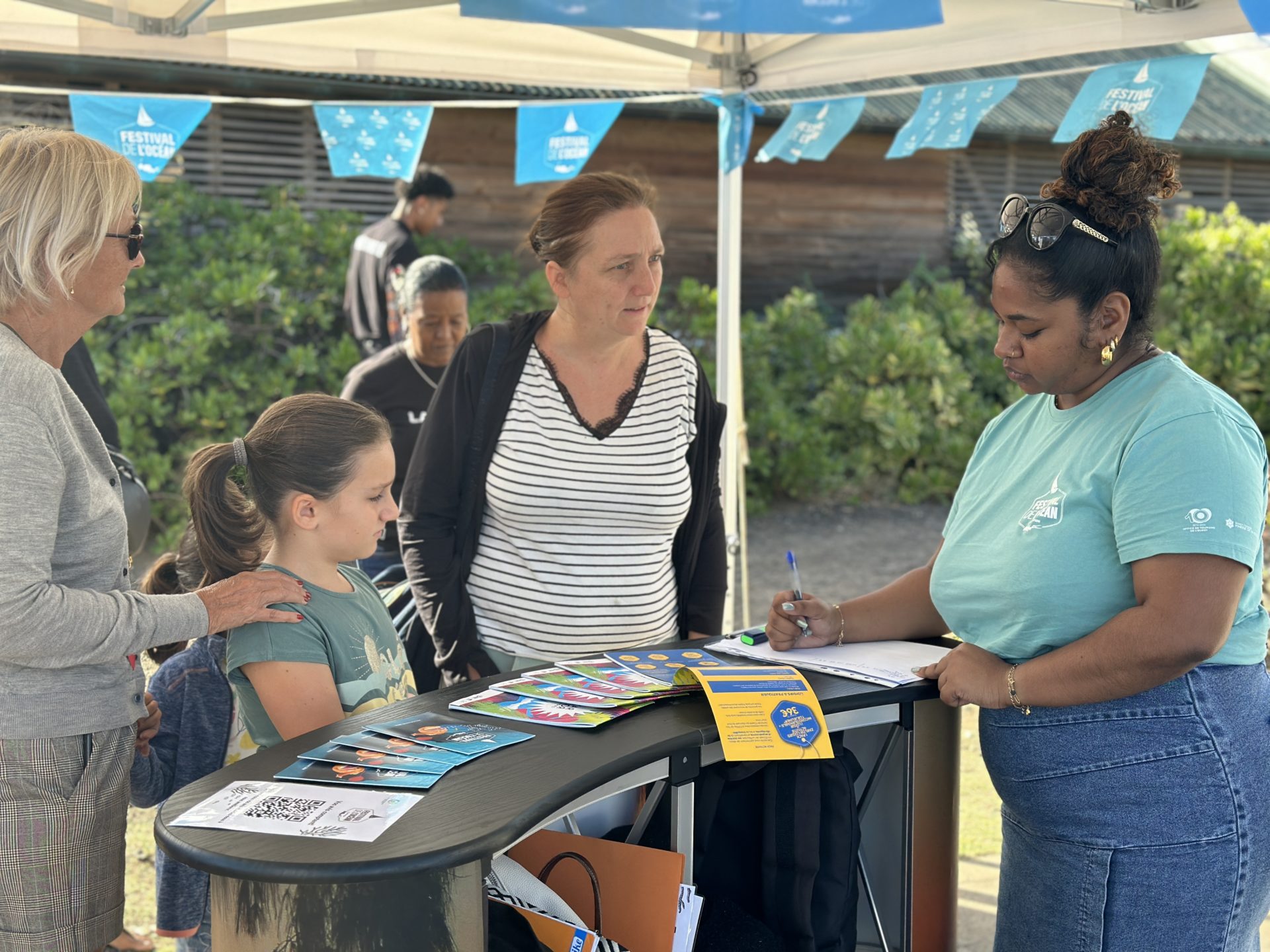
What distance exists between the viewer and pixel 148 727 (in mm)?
2197

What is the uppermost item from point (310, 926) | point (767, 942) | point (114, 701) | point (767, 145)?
point (767, 145)

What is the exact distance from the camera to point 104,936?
1.97 m

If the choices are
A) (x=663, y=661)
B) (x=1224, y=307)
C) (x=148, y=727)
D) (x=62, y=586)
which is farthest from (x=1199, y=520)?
(x=1224, y=307)

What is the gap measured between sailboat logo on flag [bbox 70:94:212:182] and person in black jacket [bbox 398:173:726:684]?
232cm

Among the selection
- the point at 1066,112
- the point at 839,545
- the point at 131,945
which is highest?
the point at 1066,112

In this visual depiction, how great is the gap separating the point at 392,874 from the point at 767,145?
14.7 ft

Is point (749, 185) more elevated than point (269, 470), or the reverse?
point (749, 185)

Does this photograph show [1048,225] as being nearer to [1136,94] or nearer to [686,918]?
[686,918]

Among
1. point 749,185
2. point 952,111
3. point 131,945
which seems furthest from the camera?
point 749,185

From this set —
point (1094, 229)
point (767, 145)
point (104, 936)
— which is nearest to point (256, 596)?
point (104, 936)

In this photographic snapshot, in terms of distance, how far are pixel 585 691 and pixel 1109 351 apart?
1.01m

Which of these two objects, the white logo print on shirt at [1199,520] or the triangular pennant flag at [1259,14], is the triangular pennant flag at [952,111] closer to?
the triangular pennant flag at [1259,14]

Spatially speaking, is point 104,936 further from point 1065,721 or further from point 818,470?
point 818,470

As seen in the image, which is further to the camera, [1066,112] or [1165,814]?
[1066,112]
